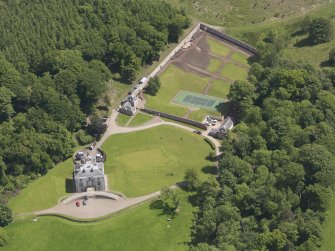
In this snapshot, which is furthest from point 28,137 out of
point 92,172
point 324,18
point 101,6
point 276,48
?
point 324,18

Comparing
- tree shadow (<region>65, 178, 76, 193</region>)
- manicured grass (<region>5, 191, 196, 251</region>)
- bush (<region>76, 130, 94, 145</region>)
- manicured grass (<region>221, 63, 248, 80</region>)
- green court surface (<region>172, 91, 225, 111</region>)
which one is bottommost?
manicured grass (<region>5, 191, 196, 251</region>)

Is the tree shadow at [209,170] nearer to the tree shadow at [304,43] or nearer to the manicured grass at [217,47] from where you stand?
the manicured grass at [217,47]

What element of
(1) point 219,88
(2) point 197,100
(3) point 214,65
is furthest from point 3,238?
(3) point 214,65

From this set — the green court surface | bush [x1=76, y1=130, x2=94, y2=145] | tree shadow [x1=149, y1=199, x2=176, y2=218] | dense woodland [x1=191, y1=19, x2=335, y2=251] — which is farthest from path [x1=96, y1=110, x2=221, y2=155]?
tree shadow [x1=149, y1=199, x2=176, y2=218]

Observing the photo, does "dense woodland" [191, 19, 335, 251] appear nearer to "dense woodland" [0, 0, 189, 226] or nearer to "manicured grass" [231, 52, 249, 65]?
"manicured grass" [231, 52, 249, 65]

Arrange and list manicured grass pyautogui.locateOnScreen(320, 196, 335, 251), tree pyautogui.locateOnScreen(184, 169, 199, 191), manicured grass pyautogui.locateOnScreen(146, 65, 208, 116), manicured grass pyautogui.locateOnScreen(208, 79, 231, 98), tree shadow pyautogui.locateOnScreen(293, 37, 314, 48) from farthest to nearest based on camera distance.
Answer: tree shadow pyautogui.locateOnScreen(293, 37, 314, 48), manicured grass pyautogui.locateOnScreen(208, 79, 231, 98), manicured grass pyautogui.locateOnScreen(146, 65, 208, 116), tree pyautogui.locateOnScreen(184, 169, 199, 191), manicured grass pyautogui.locateOnScreen(320, 196, 335, 251)

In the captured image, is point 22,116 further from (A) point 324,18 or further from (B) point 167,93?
(A) point 324,18

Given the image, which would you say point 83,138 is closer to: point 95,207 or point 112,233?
point 95,207
